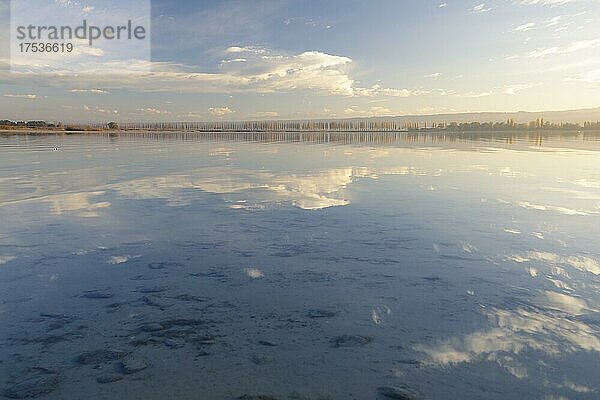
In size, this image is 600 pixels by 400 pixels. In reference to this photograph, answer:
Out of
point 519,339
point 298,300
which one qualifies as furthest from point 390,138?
point 519,339

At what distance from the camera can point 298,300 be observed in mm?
5047

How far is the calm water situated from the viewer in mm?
3512

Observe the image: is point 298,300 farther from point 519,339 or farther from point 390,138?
point 390,138

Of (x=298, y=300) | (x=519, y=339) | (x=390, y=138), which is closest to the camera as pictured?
(x=519, y=339)

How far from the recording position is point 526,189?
13.4 meters

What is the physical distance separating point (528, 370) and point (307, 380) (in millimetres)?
1910

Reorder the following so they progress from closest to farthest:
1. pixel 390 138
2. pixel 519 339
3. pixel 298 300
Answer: pixel 519 339 → pixel 298 300 → pixel 390 138

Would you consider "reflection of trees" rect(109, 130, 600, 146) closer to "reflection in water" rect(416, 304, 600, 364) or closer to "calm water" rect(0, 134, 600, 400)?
"calm water" rect(0, 134, 600, 400)

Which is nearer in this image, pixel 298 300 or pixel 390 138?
pixel 298 300

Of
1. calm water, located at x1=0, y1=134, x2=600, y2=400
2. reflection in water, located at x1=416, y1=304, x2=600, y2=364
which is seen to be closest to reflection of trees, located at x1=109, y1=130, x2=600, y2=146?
calm water, located at x1=0, y1=134, x2=600, y2=400

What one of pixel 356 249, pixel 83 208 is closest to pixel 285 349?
pixel 356 249

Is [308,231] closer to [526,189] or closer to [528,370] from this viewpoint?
[528,370]

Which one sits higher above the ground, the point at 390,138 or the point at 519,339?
the point at 390,138

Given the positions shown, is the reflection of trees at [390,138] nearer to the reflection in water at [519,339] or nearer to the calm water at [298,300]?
the calm water at [298,300]
